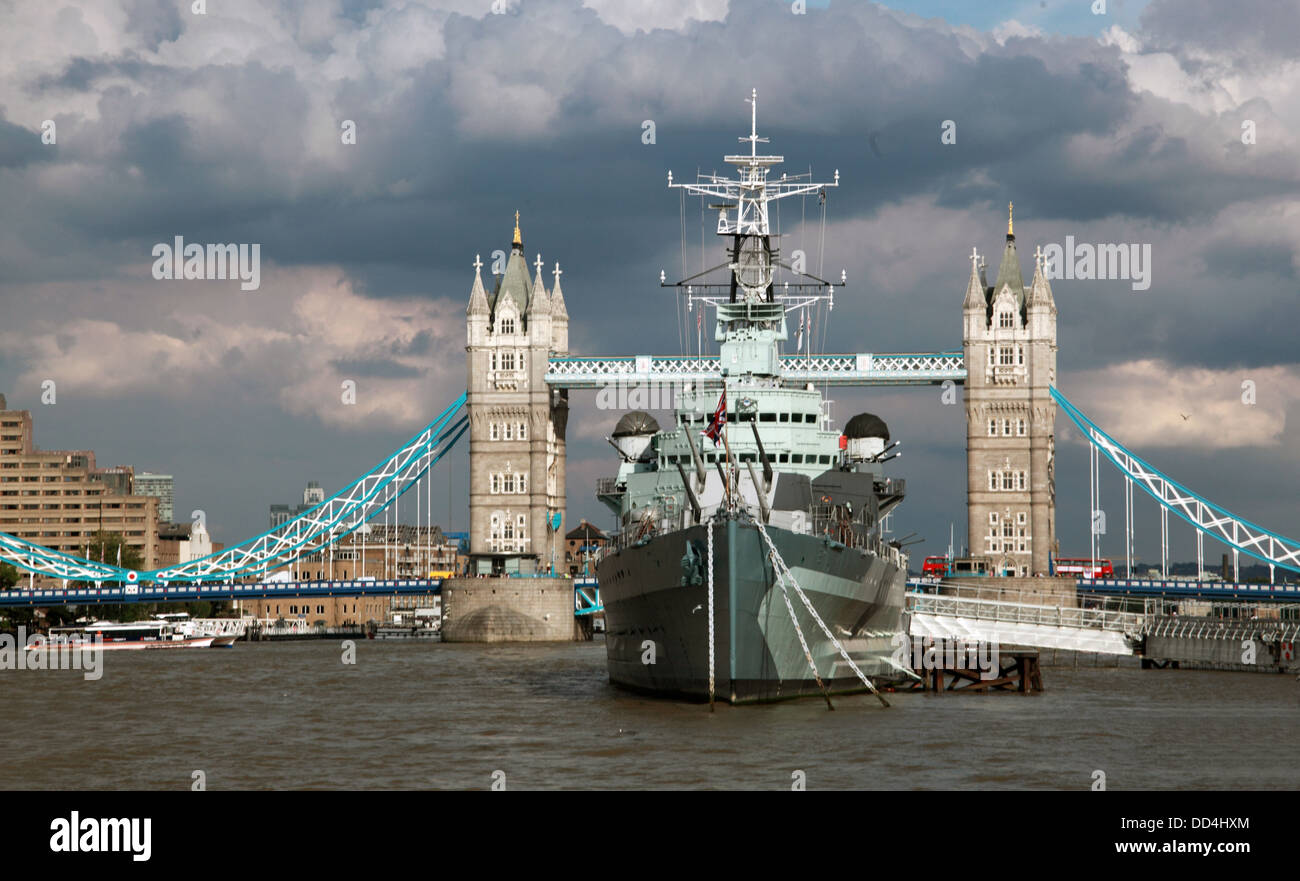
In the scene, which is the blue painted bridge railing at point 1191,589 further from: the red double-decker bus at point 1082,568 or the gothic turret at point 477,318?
the gothic turret at point 477,318

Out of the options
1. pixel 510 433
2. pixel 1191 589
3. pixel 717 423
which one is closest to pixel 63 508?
pixel 510 433

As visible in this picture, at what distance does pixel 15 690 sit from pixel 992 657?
35.8 m

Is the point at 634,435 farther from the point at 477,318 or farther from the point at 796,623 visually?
the point at 477,318

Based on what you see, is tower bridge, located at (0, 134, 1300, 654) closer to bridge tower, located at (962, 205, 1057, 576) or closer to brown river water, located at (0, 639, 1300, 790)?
bridge tower, located at (962, 205, 1057, 576)

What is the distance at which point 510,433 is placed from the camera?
11806 centimetres

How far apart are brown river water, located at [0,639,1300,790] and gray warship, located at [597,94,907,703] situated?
1.21 meters

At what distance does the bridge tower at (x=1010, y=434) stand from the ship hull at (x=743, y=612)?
65994 mm

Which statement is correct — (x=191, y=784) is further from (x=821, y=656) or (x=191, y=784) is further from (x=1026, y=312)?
(x=1026, y=312)

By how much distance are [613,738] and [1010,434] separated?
8047cm

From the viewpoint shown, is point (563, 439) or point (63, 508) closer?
point (563, 439)

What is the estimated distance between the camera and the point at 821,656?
145ft

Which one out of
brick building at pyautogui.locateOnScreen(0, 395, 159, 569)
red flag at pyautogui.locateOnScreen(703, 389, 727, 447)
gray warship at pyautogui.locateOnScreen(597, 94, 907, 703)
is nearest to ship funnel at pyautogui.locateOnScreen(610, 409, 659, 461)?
gray warship at pyautogui.locateOnScreen(597, 94, 907, 703)

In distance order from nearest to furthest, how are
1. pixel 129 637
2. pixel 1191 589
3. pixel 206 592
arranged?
pixel 129 637 → pixel 1191 589 → pixel 206 592
